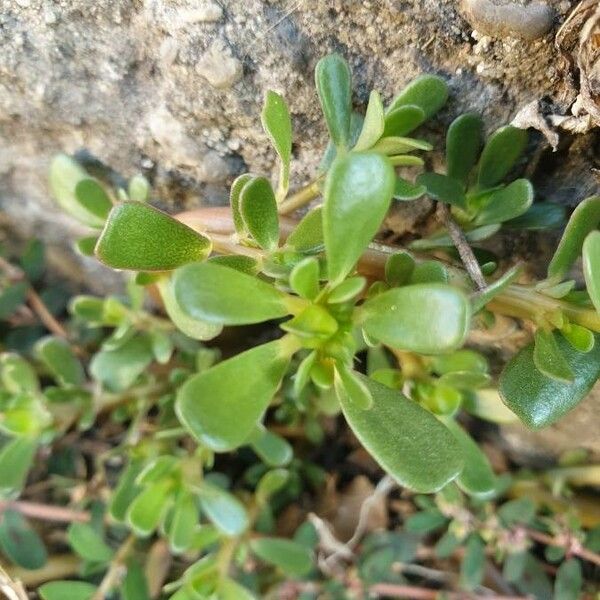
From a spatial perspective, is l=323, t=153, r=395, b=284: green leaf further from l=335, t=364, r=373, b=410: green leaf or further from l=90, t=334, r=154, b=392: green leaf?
l=90, t=334, r=154, b=392: green leaf

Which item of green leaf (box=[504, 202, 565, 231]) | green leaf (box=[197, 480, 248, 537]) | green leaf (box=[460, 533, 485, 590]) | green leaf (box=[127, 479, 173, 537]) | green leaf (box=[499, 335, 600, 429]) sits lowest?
green leaf (box=[460, 533, 485, 590])

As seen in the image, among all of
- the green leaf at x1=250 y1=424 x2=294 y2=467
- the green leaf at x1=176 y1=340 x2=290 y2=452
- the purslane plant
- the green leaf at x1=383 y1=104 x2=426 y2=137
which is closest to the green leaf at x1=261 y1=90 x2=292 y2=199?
the purslane plant

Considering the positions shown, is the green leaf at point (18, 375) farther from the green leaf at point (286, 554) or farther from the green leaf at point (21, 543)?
the green leaf at point (286, 554)

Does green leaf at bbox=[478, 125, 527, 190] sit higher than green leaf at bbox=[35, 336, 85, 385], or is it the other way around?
green leaf at bbox=[478, 125, 527, 190]

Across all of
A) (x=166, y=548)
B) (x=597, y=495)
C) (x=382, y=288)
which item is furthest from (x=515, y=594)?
(x=382, y=288)

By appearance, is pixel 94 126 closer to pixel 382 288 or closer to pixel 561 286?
pixel 382 288

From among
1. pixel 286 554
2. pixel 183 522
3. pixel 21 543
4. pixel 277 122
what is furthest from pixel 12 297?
pixel 277 122
